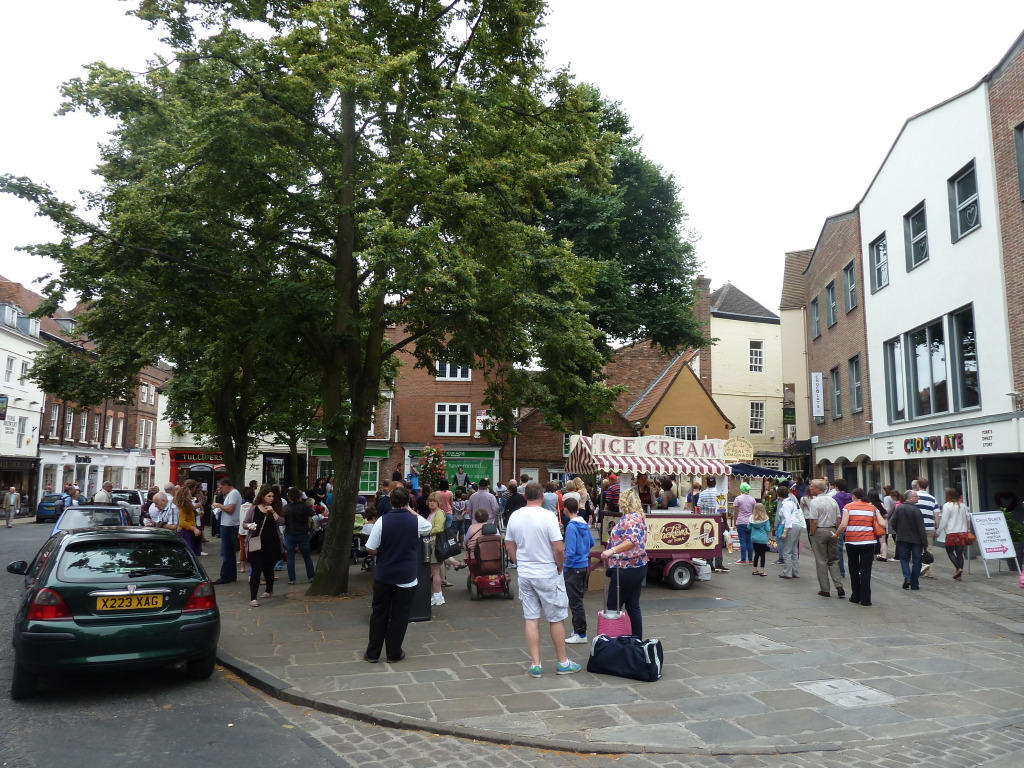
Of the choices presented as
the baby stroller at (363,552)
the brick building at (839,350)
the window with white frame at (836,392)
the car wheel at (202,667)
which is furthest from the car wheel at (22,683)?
the window with white frame at (836,392)

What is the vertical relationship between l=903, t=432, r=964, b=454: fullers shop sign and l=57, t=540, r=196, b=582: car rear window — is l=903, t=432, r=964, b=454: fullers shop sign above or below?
above

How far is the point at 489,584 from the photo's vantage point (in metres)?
11.7

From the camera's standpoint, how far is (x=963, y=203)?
17438mm

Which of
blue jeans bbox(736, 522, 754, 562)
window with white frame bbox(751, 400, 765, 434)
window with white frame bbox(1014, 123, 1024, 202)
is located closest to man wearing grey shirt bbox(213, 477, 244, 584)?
blue jeans bbox(736, 522, 754, 562)

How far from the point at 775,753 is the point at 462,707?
2420 millimetres

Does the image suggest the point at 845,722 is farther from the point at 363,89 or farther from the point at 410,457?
the point at 410,457

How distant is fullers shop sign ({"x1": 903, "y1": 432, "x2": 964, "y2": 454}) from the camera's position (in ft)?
56.4

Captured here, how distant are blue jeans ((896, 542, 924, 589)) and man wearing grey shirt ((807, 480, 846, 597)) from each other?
1428 millimetres

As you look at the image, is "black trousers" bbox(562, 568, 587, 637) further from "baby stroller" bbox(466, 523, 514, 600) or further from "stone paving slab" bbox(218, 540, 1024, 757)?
"baby stroller" bbox(466, 523, 514, 600)

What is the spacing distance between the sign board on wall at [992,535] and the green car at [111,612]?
12.8 meters

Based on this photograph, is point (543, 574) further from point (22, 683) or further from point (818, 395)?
point (818, 395)

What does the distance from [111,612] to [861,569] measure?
9.85 metres

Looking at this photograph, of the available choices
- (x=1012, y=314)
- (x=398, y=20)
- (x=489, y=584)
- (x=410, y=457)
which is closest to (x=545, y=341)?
(x=489, y=584)

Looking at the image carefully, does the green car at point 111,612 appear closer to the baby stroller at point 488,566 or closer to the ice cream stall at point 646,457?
the baby stroller at point 488,566
